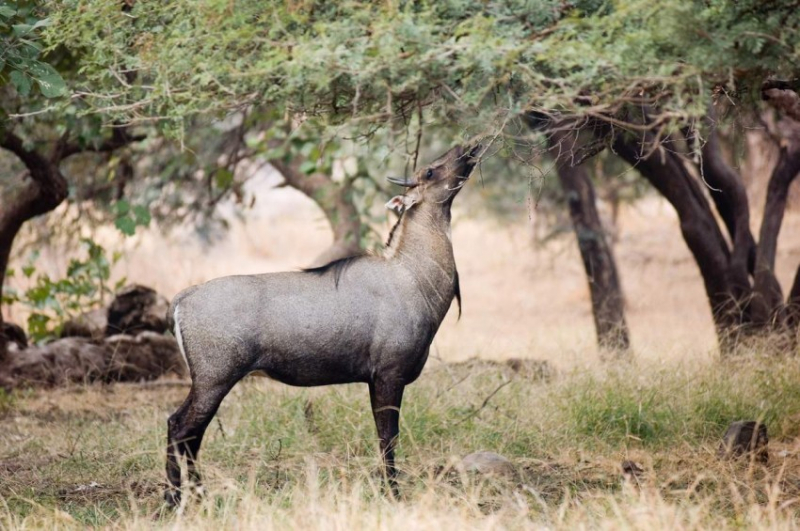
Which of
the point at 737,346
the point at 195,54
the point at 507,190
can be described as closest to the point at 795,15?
the point at 195,54

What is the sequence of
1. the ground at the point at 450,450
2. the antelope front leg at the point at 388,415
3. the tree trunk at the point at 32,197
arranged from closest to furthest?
1. the ground at the point at 450,450
2. the antelope front leg at the point at 388,415
3. the tree trunk at the point at 32,197

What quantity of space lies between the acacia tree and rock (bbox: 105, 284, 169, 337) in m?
4.77

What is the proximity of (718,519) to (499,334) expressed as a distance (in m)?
8.21

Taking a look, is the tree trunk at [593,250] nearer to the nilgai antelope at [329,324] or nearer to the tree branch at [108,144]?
the tree branch at [108,144]

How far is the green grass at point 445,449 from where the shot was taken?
4680 millimetres

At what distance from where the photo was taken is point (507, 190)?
642 inches

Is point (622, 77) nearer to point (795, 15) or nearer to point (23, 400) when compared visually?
point (795, 15)

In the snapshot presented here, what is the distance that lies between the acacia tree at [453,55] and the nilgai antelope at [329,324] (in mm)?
757

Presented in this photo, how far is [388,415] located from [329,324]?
0.57 metres

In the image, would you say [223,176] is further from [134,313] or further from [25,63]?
[25,63]

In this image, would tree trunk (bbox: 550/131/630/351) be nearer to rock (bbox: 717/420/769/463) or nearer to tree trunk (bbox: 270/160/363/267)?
tree trunk (bbox: 270/160/363/267)

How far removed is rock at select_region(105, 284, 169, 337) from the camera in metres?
9.94

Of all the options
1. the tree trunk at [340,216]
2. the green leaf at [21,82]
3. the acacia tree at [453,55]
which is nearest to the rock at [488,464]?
the acacia tree at [453,55]

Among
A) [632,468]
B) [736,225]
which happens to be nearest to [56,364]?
[632,468]
